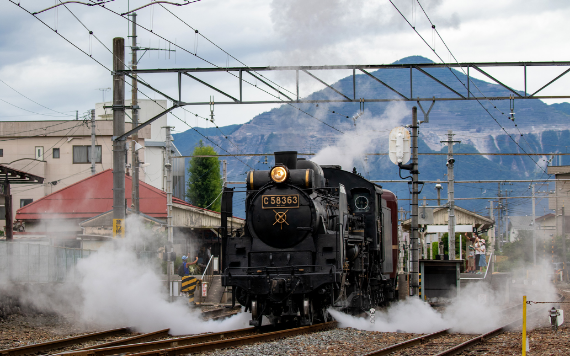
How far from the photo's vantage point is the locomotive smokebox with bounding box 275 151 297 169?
44.9ft

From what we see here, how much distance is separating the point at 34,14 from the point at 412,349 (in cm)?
1098

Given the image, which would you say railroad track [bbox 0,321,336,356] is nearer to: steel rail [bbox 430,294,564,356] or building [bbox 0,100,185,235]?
steel rail [bbox 430,294,564,356]

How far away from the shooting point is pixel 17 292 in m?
16.1

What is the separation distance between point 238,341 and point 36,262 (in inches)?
374

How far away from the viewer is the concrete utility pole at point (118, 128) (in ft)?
57.7

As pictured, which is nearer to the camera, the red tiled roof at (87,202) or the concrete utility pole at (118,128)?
the concrete utility pole at (118,128)

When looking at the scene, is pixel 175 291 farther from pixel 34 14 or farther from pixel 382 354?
pixel 382 354

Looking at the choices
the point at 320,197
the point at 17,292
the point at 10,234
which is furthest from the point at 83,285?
the point at 320,197

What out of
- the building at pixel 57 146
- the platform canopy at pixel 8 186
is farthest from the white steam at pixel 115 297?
the building at pixel 57 146

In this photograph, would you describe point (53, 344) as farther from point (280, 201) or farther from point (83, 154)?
point (83, 154)

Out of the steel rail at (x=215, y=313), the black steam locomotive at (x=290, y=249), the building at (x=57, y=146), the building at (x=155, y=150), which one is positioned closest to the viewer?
the black steam locomotive at (x=290, y=249)

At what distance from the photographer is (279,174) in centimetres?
1295

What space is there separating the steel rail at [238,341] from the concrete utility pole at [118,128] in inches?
293

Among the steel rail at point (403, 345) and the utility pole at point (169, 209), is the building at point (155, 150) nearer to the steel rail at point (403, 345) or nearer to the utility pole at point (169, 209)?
the utility pole at point (169, 209)
